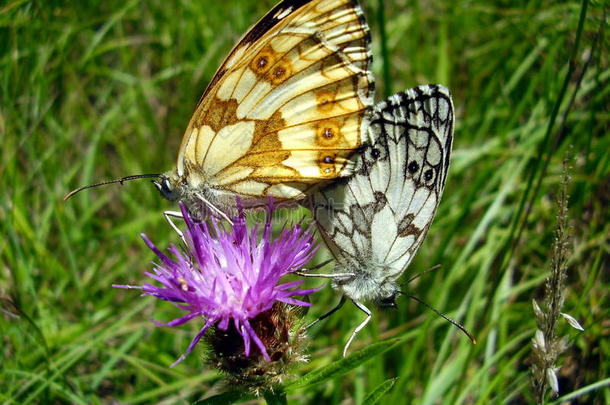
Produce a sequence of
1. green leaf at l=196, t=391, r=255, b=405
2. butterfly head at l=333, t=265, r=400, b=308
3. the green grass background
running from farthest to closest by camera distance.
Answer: the green grass background, butterfly head at l=333, t=265, r=400, b=308, green leaf at l=196, t=391, r=255, b=405

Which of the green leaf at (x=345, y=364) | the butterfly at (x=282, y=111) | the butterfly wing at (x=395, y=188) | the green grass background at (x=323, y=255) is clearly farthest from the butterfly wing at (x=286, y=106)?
the green leaf at (x=345, y=364)

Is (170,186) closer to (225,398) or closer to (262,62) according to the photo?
(262,62)

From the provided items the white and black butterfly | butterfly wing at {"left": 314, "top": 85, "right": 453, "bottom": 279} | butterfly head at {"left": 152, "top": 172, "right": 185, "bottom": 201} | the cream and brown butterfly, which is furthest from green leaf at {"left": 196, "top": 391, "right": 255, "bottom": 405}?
butterfly head at {"left": 152, "top": 172, "right": 185, "bottom": 201}

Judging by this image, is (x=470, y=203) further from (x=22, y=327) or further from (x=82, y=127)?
(x=82, y=127)

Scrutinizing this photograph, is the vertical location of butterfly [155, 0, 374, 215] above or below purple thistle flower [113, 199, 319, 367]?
above

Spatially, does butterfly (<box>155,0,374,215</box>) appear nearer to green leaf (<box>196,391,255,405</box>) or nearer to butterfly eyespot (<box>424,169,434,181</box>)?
butterfly eyespot (<box>424,169,434,181</box>)
